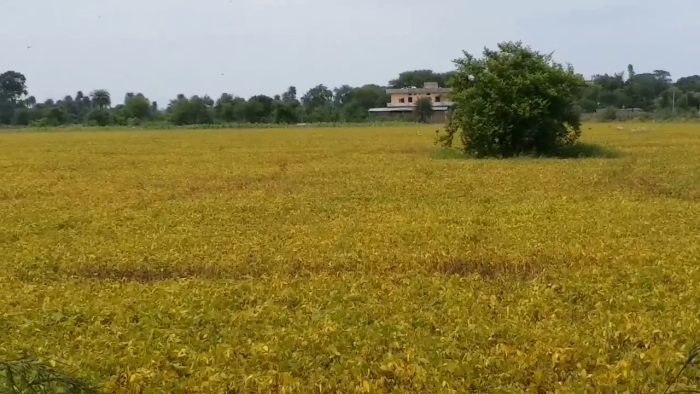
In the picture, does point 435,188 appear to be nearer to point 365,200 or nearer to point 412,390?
point 365,200

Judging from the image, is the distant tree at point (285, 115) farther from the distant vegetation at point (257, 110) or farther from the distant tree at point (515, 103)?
the distant tree at point (515, 103)

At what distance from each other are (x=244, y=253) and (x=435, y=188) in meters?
7.73

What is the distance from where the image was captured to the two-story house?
329 ft

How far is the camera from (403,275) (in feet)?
30.5

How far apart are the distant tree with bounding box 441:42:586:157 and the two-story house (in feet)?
216

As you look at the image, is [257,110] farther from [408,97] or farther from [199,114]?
[408,97]

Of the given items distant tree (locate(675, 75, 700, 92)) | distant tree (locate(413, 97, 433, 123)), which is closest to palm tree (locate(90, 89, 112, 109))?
distant tree (locate(413, 97, 433, 123))

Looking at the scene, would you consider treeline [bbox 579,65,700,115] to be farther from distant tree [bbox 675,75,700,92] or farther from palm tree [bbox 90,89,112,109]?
palm tree [bbox 90,89,112,109]

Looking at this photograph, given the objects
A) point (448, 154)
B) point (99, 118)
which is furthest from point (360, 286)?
point (99, 118)

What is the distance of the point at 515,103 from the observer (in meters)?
27.8

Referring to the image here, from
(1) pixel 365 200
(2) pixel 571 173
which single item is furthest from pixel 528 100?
(1) pixel 365 200

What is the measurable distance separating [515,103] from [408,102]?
287ft

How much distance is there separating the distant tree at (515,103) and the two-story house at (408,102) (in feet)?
216

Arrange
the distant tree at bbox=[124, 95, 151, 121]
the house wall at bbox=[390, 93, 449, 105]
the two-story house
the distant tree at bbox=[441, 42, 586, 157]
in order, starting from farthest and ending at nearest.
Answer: the house wall at bbox=[390, 93, 449, 105]
the two-story house
the distant tree at bbox=[124, 95, 151, 121]
the distant tree at bbox=[441, 42, 586, 157]
